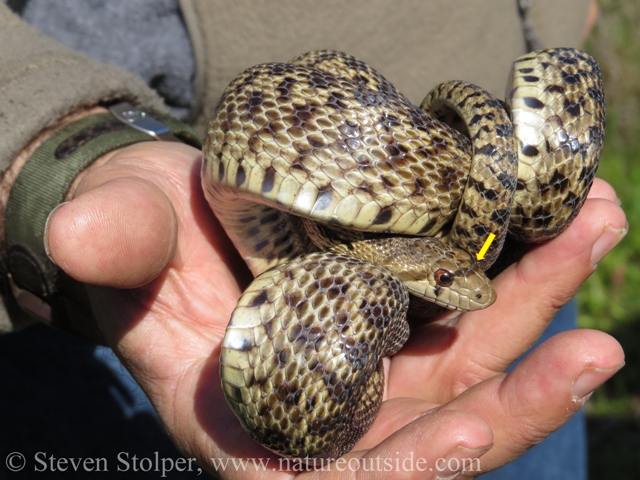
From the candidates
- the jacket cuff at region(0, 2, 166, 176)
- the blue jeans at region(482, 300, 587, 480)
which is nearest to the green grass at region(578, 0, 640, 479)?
the blue jeans at region(482, 300, 587, 480)

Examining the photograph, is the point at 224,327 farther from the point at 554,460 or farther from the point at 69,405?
the point at 554,460

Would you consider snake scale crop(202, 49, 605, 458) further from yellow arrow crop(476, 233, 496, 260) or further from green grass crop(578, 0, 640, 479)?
green grass crop(578, 0, 640, 479)

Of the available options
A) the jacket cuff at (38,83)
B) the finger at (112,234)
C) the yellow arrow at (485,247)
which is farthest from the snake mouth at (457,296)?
the jacket cuff at (38,83)

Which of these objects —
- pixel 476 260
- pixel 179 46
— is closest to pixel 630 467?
pixel 476 260

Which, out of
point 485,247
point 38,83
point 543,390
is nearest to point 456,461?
point 543,390

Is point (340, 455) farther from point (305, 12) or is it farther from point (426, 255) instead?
point (305, 12)

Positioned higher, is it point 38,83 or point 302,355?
point 38,83
